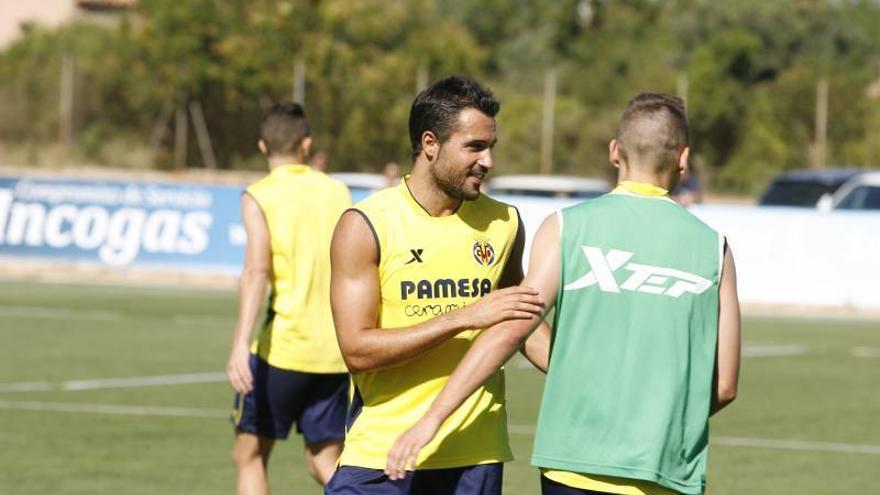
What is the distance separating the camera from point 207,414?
46.1 ft

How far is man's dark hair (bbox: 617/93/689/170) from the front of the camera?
5.66 meters

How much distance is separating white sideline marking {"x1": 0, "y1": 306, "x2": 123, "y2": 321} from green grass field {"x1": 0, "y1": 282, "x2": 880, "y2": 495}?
26 mm

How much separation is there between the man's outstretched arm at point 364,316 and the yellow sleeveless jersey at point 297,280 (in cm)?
265

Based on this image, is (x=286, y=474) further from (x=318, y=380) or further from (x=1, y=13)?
(x=1, y=13)

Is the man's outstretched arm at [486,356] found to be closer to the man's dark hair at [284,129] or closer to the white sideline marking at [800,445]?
the man's dark hair at [284,129]

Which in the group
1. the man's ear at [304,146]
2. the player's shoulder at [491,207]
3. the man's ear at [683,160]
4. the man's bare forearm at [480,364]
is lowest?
the man's bare forearm at [480,364]

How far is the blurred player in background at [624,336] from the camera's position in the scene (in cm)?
560

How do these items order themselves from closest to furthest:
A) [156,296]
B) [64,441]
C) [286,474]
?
[286,474]
[64,441]
[156,296]

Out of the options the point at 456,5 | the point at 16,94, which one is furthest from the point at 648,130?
the point at 456,5

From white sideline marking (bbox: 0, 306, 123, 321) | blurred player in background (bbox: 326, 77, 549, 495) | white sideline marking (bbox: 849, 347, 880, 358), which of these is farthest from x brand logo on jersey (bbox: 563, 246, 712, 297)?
white sideline marking (bbox: 0, 306, 123, 321)

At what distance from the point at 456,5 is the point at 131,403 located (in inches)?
2571

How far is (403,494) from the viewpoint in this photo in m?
Result: 6.16

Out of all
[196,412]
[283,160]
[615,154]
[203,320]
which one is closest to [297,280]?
[283,160]

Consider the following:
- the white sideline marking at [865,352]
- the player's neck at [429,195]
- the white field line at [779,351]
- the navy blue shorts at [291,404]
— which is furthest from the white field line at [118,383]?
the player's neck at [429,195]
